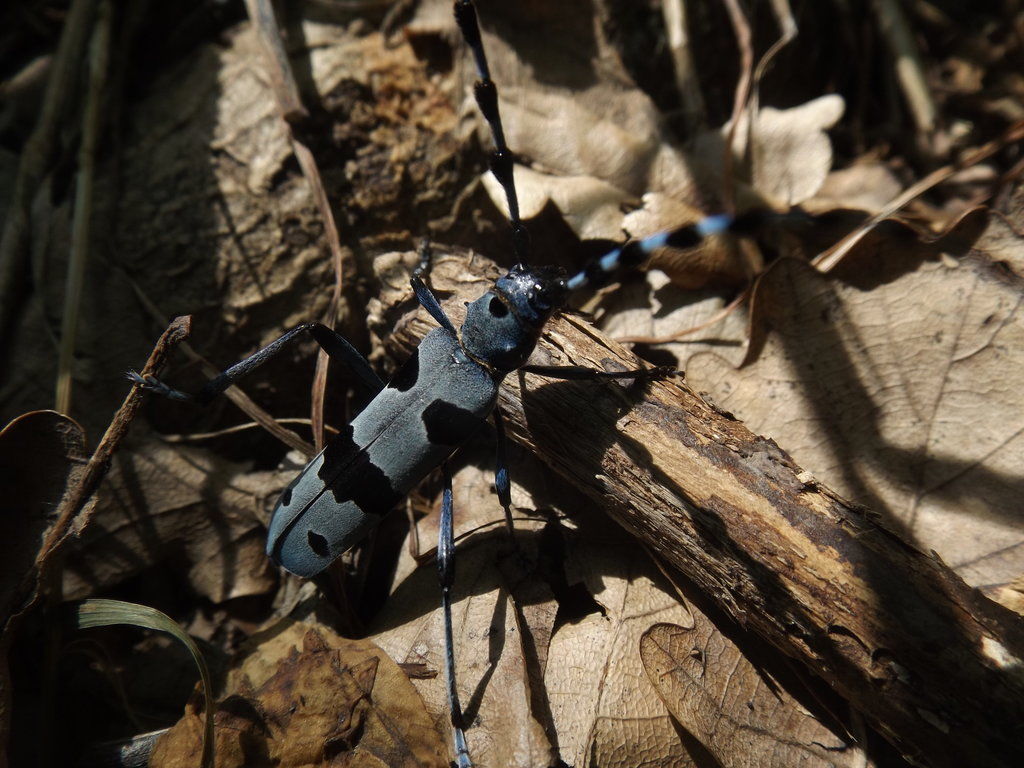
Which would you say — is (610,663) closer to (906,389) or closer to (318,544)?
(318,544)

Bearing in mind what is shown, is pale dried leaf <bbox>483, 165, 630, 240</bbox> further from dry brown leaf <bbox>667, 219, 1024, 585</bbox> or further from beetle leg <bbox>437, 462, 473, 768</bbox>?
beetle leg <bbox>437, 462, 473, 768</bbox>

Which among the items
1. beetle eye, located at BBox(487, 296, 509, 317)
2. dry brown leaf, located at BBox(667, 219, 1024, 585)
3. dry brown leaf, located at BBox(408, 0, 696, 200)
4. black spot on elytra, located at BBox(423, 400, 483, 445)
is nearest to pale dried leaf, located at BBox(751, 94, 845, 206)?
dry brown leaf, located at BBox(408, 0, 696, 200)

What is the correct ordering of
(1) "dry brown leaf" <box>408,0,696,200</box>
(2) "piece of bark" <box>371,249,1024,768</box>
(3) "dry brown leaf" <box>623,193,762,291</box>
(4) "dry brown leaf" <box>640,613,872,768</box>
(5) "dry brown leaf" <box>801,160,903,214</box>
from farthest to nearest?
1. (5) "dry brown leaf" <box>801,160,903,214</box>
2. (1) "dry brown leaf" <box>408,0,696,200</box>
3. (3) "dry brown leaf" <box>623,193,762,291</box>
4. (4) "dry brown leaf" <box>640,613,872,768</box>
5. (2) "piece of bark" <box>371,249,1024,768</box>

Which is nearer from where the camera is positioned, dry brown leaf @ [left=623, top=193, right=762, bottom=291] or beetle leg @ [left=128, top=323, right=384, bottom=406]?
beetle leg @ [left=128, top=323, right=384, bottom=406]

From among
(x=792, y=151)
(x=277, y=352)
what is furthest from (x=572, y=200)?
(x=277, y=352)

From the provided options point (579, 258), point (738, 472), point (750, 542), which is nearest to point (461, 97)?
point (579, 258)

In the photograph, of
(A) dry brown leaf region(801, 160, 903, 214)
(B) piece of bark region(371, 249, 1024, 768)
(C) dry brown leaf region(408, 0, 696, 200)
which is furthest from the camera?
(A) dry brown leaf region(801, 160, 903, 214)

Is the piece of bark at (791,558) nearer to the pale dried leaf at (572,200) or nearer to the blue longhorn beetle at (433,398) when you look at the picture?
the blue longhorn beetle at (433,398)
